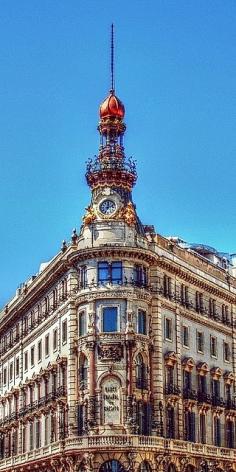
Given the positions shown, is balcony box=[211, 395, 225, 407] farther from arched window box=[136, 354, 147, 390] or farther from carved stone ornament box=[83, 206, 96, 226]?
carved stone ornament box=[83, 206, 96, 226]

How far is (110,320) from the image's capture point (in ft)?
266

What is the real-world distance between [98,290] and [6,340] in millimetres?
33689

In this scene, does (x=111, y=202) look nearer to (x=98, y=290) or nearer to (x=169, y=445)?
(x=98, y=290)

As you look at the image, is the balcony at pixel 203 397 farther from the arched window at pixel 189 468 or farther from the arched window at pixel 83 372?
the arched window at pixel 83 372

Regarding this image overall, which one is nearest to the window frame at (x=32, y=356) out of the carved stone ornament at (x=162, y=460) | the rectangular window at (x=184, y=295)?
the rectangular window at (x=184, y=295)

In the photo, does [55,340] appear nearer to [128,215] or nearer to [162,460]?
[128,215]

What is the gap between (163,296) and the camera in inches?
3418

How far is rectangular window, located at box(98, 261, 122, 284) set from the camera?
8212 centimetres

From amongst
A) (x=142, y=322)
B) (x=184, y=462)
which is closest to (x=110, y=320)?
(x=142, y=322)

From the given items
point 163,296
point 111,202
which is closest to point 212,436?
point 163,296

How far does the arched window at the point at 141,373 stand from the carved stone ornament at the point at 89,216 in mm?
11788

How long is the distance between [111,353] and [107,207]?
12.7m

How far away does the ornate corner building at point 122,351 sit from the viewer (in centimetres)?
7969

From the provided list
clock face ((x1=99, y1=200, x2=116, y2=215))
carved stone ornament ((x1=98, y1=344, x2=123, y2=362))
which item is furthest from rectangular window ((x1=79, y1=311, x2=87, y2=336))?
clock face ((x1=99, y1=200, x2=116, y2=215))
